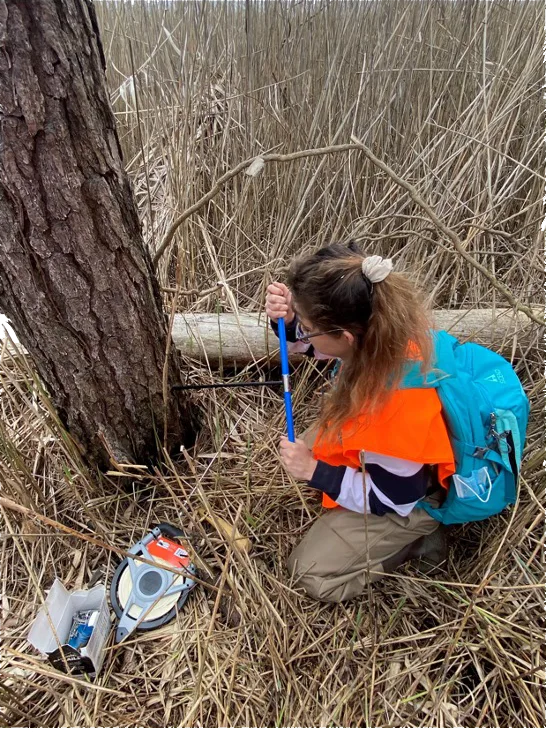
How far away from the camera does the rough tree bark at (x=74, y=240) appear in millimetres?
705

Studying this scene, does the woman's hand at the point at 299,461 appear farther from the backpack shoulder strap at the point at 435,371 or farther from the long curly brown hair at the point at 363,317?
the backpack shoulder strap at the point at 435,371

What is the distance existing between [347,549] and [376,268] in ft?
2.64

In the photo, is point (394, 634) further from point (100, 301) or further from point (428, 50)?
point (428, 50)

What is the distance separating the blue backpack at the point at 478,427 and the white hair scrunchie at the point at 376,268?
9.7 inches

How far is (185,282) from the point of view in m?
1.96

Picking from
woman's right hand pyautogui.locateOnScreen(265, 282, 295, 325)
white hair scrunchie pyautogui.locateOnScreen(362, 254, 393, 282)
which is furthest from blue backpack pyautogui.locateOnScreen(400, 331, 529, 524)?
woman's right hand pyautogui.locateOnScreen(265, 282, 295, 325)

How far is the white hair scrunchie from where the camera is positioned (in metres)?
0.93

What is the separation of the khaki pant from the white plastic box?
0.52 m

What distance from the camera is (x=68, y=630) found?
1.06m

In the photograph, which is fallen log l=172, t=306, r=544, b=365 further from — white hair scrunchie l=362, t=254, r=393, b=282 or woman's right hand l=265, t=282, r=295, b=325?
white hair scrunchie l=362, t=254, r=393, b=282

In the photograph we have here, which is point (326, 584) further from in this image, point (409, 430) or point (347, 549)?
point (409, 430)

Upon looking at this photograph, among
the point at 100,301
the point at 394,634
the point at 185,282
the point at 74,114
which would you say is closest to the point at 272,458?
the point at 394,634

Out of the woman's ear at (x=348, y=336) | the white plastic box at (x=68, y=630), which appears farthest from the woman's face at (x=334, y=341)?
the white plastic box at (x=68, y=630)

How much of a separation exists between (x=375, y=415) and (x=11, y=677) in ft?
3.48
